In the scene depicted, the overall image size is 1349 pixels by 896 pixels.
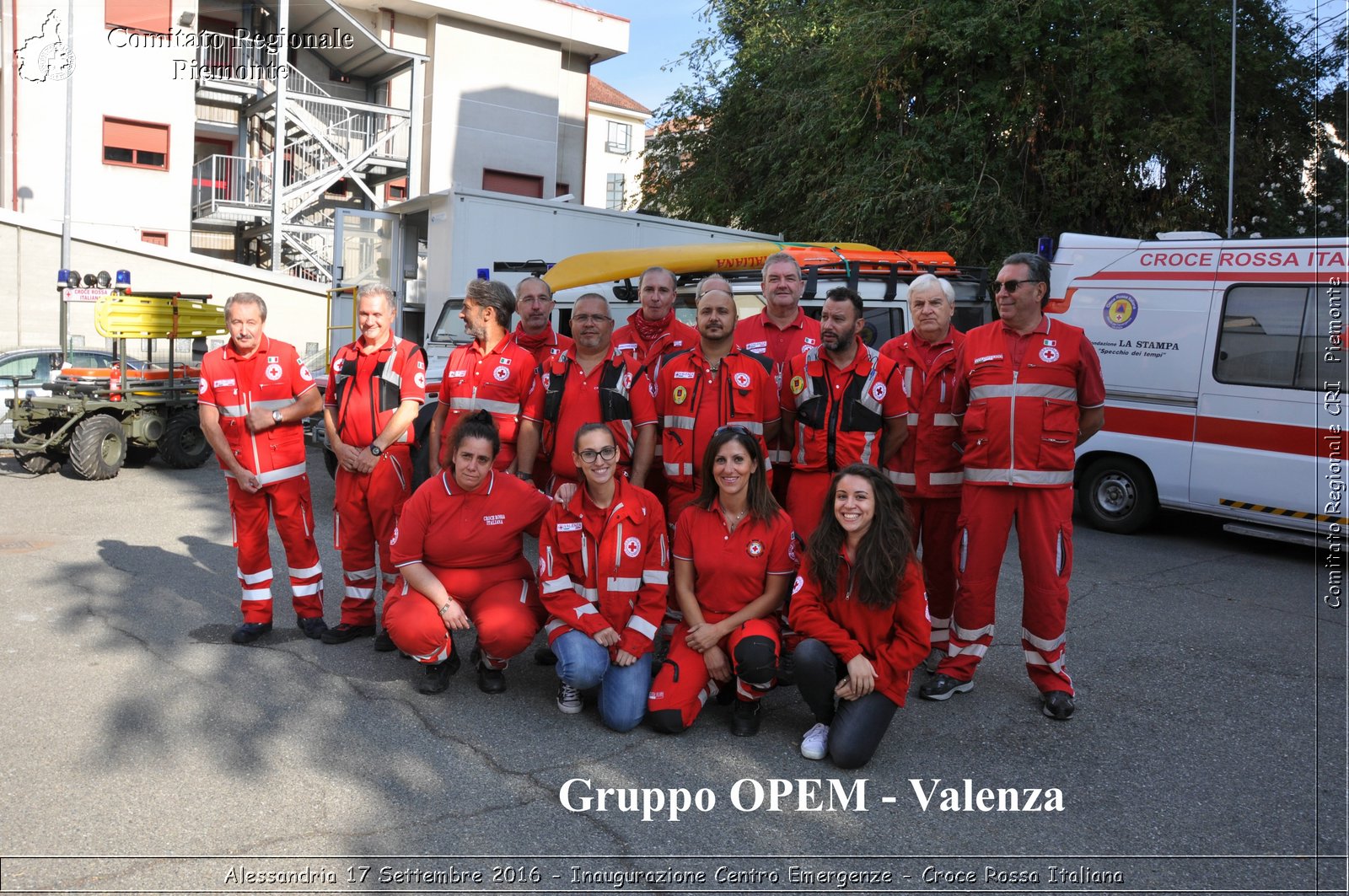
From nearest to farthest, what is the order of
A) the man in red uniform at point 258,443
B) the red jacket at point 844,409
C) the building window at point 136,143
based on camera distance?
the red jacket at point 844,409 → the man in red uniform at point 258,443 → the building window at point 136,143

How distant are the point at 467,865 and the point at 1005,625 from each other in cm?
420

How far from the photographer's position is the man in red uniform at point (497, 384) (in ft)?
18.5

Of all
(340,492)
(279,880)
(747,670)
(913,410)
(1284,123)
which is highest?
(1284,123)

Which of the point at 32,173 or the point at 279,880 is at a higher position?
the point at 32,173

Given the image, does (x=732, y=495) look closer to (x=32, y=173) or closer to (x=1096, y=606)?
(x=1096, y=606)

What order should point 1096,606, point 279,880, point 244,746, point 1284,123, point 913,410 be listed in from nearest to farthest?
point 279,880 → point 244,746 → point 913,410 → point 1096,606 → point 1284,123

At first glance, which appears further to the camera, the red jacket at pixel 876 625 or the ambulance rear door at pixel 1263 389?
the ambulance rear door at pixel 1263 389

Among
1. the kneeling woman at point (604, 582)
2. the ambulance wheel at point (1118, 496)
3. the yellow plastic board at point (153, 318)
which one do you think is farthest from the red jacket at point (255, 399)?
the ambulance wheel at point (1118, 496)

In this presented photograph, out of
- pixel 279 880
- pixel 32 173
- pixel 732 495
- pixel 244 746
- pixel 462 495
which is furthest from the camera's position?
pixel 32 173

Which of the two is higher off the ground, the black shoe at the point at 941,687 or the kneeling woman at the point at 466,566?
the kneeling woman at the point at 466,566

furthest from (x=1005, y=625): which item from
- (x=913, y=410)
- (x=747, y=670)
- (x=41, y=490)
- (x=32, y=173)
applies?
(x=32, y=173)

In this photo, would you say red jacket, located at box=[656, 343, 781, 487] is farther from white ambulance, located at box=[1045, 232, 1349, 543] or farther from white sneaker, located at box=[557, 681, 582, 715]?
white ambulance, located at box=[1045, 232, 1349, 543]

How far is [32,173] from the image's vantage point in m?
24.2

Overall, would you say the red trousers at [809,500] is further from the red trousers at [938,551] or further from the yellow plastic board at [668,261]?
the yellow plastic board at [668,261]
